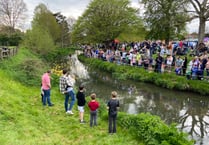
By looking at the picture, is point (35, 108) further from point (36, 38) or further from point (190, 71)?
point (36, 38)

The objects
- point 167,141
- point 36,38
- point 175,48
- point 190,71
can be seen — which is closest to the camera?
point 167,141

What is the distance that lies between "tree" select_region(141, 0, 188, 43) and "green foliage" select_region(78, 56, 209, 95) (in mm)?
6255

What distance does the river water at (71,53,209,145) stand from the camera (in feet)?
43.7

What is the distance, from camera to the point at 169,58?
23266mm

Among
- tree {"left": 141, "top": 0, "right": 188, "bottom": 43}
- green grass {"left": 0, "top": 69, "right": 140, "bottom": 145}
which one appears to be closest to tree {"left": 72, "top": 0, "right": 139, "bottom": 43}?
tree {"left": 141, "top": 0, "right": 188, "bottom": 43}

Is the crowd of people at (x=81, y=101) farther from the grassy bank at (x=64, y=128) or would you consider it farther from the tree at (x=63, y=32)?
the tree at (x=63, y=32)

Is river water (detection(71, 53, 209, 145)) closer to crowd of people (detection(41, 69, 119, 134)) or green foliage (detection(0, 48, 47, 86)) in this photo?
crowd of people (detection(41, 69, 119, 134))

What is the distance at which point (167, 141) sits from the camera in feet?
29.7

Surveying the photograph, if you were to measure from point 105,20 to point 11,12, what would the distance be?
24135mm

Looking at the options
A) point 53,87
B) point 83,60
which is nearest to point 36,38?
point 83,60

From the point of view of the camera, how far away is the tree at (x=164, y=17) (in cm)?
2977

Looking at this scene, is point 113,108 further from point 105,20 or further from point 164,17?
point 105,20

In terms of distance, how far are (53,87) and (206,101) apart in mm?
9612

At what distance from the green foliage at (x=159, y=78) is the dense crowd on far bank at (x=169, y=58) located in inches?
21.0
